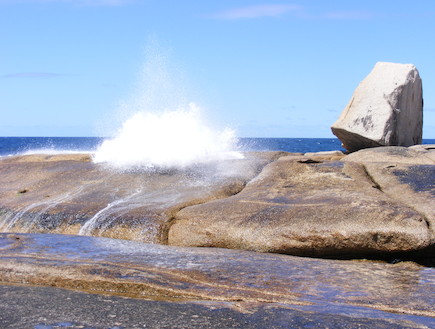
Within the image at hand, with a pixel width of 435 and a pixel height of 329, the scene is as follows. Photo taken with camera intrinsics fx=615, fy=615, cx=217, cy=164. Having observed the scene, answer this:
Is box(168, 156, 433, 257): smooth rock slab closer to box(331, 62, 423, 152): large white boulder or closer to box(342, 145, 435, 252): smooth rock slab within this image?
box(342, 145, 435, 252): smooth rock slab

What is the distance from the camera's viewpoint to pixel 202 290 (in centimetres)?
559

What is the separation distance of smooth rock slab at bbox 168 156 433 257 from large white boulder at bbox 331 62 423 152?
132 inches

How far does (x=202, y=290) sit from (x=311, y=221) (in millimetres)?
2775

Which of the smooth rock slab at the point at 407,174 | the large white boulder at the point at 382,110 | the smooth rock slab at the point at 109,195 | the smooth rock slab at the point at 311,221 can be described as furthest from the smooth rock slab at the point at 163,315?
the large white boulder at the point at 382,110

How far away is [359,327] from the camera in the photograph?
4.60 meters

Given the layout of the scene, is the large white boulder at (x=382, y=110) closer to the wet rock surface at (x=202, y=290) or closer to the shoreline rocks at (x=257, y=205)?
the shoreline rocks at (x=257, y=205)

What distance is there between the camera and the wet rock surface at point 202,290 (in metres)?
4.77

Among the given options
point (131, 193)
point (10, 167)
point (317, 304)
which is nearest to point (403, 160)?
point (131, 193)

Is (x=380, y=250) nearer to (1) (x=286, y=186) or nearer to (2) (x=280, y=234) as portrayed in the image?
(2) (x=280, y=234)

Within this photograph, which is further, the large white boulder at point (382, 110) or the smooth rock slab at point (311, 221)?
the large white boulder at point (382, 110)

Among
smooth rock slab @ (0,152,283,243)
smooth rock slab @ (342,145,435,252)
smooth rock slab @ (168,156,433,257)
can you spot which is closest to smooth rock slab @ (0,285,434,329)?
smooth rock slab @ (168,156,433,257)

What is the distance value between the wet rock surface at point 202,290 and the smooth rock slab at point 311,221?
552mm

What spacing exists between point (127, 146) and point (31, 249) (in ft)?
20.8

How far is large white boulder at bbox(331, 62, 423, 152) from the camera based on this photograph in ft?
41.6
